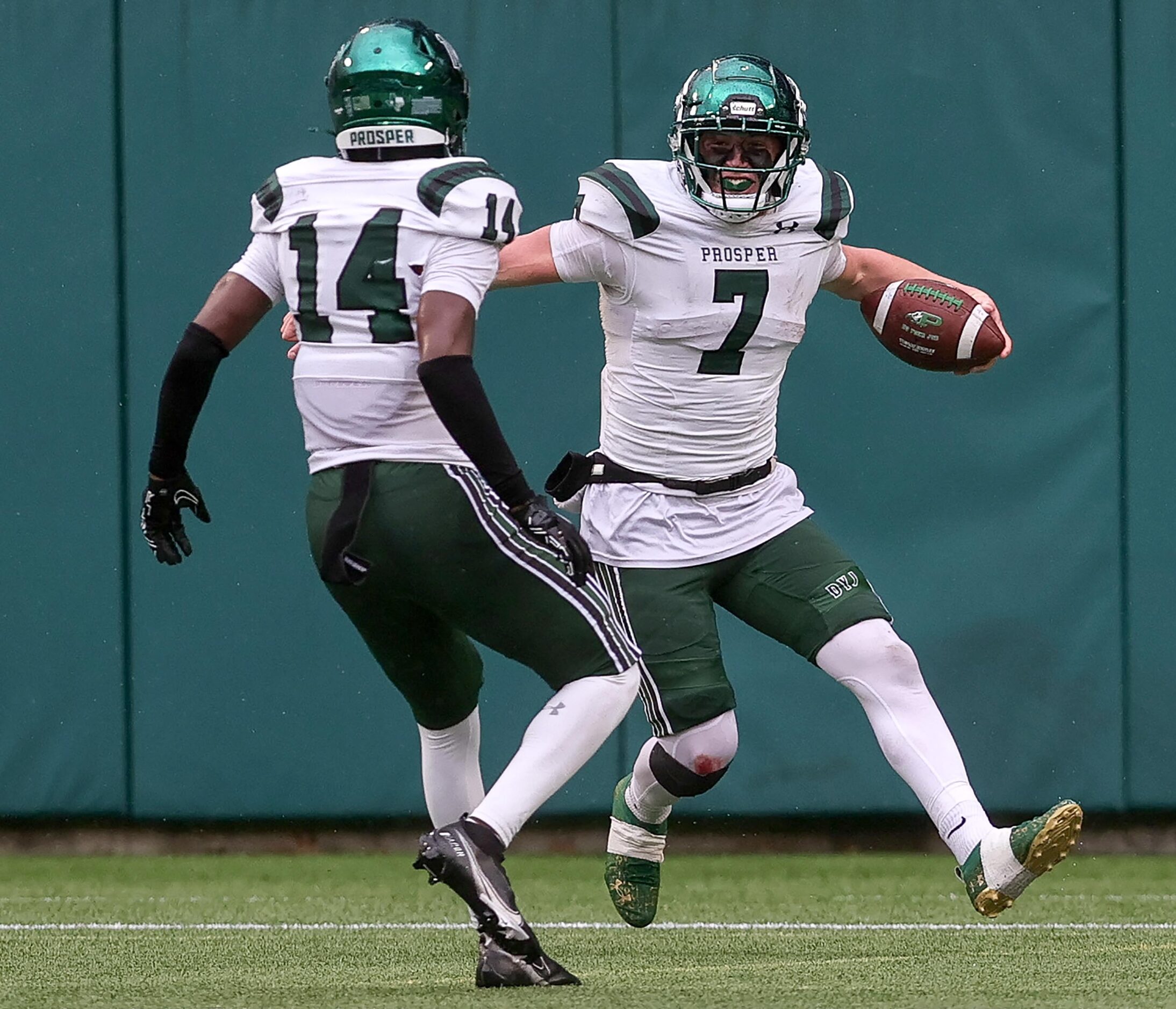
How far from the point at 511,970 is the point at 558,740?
374 mm

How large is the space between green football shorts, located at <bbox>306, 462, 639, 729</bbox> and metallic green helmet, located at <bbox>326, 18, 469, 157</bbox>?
0.54 metres

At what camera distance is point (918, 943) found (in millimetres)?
4188

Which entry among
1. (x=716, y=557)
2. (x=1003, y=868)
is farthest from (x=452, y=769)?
(x=1003, y=868)

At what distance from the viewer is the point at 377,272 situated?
3240 millimetres

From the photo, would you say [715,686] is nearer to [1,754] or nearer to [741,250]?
[741,250]

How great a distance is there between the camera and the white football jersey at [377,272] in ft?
10.6

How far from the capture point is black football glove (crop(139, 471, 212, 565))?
11.4 feet

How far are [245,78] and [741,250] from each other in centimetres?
265

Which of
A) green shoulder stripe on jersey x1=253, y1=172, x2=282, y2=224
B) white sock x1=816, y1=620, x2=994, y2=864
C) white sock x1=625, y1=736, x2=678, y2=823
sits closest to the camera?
green shoulder stripe on jersey x1=253, y1=172, x2=282, y2=224

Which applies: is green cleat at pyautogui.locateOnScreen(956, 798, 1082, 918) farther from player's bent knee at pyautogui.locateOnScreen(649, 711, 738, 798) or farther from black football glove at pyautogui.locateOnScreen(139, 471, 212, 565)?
black football glove at pyautogui.locateOnScreen(139, 471, 212, 565)

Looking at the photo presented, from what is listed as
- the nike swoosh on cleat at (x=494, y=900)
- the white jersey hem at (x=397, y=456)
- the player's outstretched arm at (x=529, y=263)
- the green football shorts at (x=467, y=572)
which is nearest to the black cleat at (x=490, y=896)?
the nike swoosh on cleat at (x=494, y=900)

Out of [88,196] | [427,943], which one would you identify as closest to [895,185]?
[88,196]

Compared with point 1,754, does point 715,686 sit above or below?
above

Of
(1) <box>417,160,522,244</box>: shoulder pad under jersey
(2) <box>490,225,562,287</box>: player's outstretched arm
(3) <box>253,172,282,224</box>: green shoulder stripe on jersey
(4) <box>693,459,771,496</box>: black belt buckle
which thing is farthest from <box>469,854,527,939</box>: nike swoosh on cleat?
(2) <box>490,225,562,287</box>: player's outstretched arm
